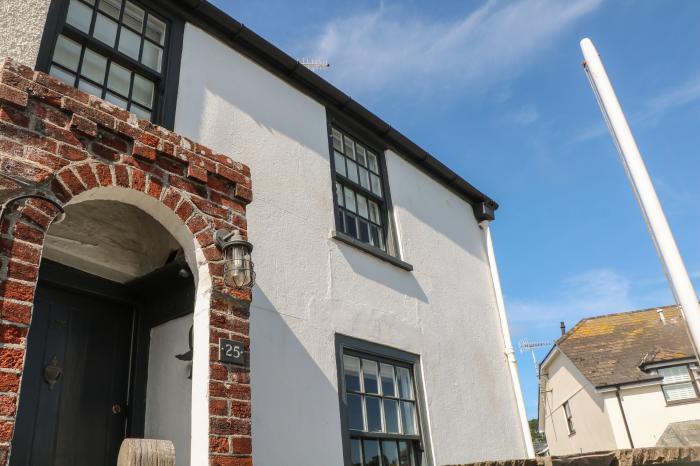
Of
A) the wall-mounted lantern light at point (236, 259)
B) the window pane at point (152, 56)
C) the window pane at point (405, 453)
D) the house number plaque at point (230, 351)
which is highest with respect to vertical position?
the window pane at point (152, 56)

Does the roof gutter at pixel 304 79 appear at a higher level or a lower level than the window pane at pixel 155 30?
higher

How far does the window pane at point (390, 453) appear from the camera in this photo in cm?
595

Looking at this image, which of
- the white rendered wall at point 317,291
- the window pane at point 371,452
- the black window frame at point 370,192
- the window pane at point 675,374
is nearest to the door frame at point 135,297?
the white rendered wall at point 317,291

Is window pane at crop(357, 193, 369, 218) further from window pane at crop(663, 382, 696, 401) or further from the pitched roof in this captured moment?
window pane at crop(663, 382, 696, 401)

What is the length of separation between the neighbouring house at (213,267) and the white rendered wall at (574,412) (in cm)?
1418

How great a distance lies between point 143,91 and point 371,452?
4.16 meters

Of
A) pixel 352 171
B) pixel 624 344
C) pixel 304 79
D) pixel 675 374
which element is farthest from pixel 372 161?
pixel 624 344

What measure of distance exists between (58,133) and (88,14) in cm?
243

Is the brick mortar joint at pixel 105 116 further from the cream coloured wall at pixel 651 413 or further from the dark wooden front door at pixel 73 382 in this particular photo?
the cream coloured wall at pixel 651 413

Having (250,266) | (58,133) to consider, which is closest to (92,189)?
(58,133)

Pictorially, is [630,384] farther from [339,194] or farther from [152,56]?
[152,56]

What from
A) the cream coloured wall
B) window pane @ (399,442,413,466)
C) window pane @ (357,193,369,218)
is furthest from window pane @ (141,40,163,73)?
the cream coloured wall

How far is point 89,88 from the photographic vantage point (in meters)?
5.05

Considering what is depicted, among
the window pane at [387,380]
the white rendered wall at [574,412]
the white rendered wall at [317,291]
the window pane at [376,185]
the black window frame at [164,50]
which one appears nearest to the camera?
the black window frame at [164,50]
